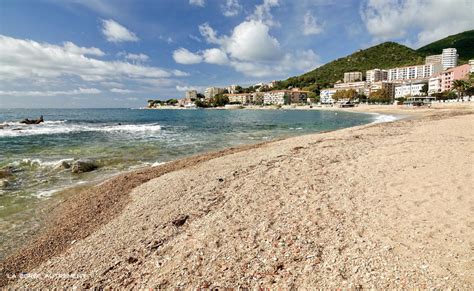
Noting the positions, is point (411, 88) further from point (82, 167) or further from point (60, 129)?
point (82, 167)

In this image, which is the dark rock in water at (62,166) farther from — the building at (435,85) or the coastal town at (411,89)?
the building at (435,85)

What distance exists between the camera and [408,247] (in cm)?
437

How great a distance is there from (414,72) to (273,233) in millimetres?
225212

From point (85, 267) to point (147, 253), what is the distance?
3.48 feet

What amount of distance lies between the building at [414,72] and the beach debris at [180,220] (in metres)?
213

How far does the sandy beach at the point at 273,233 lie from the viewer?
390 cm

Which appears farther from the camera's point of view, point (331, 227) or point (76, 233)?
point (76, 233)

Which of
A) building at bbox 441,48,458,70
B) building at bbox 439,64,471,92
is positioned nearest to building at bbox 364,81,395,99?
building at bbox 439,64,471,92

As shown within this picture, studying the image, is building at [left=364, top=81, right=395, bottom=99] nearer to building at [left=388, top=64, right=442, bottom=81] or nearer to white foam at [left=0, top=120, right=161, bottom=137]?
building at [left=388, top=64, right=442, bottom=81]

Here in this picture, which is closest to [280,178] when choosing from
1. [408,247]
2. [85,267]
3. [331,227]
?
[331,227]

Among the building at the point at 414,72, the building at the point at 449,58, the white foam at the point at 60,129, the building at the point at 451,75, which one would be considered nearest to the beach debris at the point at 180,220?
the white foam at the point at 60,129

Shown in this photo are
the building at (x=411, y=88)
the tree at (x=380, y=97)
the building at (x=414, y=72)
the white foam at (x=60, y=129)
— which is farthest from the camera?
the building at (x=414, y=72)

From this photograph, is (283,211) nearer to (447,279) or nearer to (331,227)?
(331,227)

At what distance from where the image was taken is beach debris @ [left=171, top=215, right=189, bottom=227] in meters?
5.88
